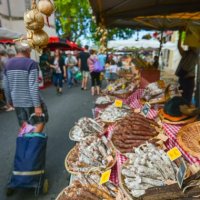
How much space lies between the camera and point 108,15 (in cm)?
370

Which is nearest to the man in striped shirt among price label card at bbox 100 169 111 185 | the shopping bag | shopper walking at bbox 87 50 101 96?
the shopping bag

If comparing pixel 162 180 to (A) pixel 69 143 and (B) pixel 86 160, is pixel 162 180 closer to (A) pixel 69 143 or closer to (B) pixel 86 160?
(B) pixel 86 160

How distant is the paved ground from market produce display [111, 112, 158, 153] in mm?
1334

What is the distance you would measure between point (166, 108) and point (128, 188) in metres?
1.32

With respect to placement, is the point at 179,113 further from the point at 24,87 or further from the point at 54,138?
the point at 54,138

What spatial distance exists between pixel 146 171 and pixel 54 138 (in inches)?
151

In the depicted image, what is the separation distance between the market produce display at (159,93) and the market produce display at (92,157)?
45.3 inches

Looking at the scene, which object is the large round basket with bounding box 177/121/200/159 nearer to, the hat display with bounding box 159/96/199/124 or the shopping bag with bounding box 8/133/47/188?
the hat display with bounding box 159/96/199/124

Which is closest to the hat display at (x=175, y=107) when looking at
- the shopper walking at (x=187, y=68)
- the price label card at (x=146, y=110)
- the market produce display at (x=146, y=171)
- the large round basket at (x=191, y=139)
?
the large round basket at (x=191, y=139)

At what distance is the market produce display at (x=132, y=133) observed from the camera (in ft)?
8.51

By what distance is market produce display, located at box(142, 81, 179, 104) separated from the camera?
369 centimetres

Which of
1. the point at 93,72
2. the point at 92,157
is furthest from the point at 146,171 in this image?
the point at 93,72

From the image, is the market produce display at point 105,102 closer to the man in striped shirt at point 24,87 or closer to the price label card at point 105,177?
the man in striped shirt at point 24,87

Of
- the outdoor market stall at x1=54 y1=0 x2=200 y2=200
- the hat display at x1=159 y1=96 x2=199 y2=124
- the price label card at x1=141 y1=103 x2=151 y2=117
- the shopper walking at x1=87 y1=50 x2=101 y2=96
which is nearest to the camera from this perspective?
the outdoor market stall at x1=54 y1=0 x2=200 y2=200
